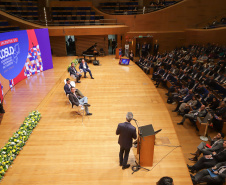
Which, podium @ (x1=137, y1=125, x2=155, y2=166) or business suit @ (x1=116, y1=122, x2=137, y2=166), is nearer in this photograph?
business suit @ (x1=116, y1=122, x2=137, y2=166)

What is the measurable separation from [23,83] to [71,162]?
19.9ft

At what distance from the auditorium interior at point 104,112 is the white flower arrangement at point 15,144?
2 centimetres

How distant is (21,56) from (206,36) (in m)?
13.5

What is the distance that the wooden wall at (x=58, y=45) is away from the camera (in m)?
15.7

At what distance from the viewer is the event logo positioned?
7.27 metres

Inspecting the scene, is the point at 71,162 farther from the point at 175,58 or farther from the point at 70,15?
the point at 70,15

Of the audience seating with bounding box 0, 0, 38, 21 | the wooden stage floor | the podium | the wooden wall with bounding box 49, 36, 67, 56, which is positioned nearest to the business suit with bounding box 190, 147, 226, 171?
the wooden stage floor

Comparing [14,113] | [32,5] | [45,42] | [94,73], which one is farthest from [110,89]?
[32,5]

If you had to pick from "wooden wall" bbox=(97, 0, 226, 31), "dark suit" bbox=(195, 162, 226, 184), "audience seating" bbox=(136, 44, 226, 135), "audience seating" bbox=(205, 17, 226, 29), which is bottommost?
"dark suit" bbox=(195, 162, 226, 184)

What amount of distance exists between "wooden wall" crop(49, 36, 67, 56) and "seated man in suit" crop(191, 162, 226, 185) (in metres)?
14.7

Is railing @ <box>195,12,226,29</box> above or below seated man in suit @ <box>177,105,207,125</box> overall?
above

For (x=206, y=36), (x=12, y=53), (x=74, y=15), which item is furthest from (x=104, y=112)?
(x=74, y=15)

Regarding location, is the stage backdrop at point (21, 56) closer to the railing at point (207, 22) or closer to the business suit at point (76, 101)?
the business suit at point (76, 101)

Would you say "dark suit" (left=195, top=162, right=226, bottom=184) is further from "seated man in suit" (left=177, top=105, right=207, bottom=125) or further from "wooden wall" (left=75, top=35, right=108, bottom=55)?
"wooden wall" (left=75, top=35, right=108, bottom=55)
